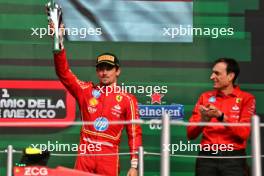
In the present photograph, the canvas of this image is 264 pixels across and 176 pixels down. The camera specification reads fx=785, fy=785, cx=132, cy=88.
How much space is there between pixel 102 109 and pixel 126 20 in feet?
4.97

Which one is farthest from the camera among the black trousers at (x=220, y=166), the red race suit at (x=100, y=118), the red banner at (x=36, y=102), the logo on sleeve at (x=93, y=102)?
the red banner at (x=36, y=102)

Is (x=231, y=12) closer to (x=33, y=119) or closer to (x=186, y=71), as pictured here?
(x=186, y=71)

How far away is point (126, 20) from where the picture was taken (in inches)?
310

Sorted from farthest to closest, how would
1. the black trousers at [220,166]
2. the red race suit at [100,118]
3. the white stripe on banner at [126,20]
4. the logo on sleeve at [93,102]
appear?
the white stripe on banner at [126,20] → the logo on sleeve at [93,102] → the red race suit at [100,118] → the black trousers at [220,166]

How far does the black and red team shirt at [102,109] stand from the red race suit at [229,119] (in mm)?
499

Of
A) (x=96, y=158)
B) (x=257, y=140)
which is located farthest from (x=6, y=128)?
(x=257, y=140)

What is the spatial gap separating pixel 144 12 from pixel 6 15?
4.51 feet

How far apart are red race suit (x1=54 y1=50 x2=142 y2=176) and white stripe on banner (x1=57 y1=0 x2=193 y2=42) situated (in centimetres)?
120

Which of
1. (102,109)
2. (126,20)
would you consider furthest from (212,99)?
(126,20)

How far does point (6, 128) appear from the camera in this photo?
7770mm

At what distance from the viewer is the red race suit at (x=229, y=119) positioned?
6332mm
